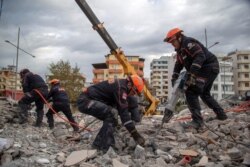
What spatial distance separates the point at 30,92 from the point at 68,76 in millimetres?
26903

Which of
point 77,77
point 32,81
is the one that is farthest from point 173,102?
point 77,77

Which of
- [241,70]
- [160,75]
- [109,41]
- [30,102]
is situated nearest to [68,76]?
[109,41]

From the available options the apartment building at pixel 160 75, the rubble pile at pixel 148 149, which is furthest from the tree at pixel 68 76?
the apartment building at pixel 160 75

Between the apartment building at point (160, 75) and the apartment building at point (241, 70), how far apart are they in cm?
2680

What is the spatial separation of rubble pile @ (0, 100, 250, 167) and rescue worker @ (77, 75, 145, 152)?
23cm

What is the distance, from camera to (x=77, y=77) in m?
36.2

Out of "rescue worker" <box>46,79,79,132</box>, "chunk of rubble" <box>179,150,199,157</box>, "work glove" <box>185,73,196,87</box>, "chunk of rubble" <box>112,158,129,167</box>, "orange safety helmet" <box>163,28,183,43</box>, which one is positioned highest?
"orange safety helmet" <box>163,28,183,43</box>

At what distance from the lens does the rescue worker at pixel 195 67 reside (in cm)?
650

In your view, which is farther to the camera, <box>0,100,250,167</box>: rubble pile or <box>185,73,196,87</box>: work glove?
<box>185,73,196,87</box>: work glove

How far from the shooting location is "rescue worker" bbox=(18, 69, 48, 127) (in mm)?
9136

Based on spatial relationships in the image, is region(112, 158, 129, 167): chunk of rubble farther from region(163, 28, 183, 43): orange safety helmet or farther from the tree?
the tree

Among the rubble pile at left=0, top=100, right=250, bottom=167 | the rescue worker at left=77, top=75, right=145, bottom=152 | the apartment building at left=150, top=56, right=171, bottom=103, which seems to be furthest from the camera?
the apartment building at left=150, top=56, right=171, bottom=103

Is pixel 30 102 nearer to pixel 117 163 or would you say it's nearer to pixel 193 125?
pixel 193 125

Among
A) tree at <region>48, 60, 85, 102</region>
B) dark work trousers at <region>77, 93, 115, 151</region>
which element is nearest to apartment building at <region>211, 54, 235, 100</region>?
tree at <region>48, 60, 85, 102</region>
